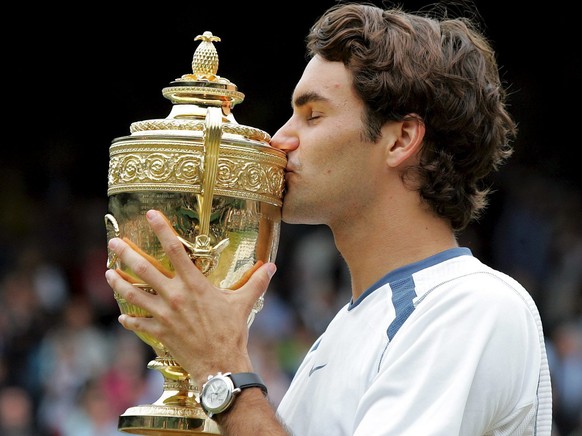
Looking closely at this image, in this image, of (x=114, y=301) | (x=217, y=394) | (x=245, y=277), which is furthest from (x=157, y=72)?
(x=217, y=394)

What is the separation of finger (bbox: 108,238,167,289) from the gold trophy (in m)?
0.04

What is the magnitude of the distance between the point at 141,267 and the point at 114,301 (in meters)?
7.59

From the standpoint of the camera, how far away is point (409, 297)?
9.18ft

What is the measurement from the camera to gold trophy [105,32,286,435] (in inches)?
109

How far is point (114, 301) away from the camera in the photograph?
10188mm

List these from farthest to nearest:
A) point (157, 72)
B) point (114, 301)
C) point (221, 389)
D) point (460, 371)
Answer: point (157, 72), point (114, 301), point (221, 389), point (460, 371)

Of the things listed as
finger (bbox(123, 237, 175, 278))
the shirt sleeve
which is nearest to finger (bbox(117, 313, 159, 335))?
finger (bbox(123, 237, 175, 278))

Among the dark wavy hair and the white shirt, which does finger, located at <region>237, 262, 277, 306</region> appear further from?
the dark wavy hair

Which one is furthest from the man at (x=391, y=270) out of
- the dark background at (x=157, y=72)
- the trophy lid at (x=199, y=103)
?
the dark background at (x=157, y=72)

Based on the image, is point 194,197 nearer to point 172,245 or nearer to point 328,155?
point 172,245

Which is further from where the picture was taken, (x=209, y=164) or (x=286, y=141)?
(x=286, y=141)

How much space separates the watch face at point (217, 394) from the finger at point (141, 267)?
0.24m

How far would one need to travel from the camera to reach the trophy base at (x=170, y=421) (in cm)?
283

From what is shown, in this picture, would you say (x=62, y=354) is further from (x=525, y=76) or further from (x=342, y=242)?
(x=342, y=242)
